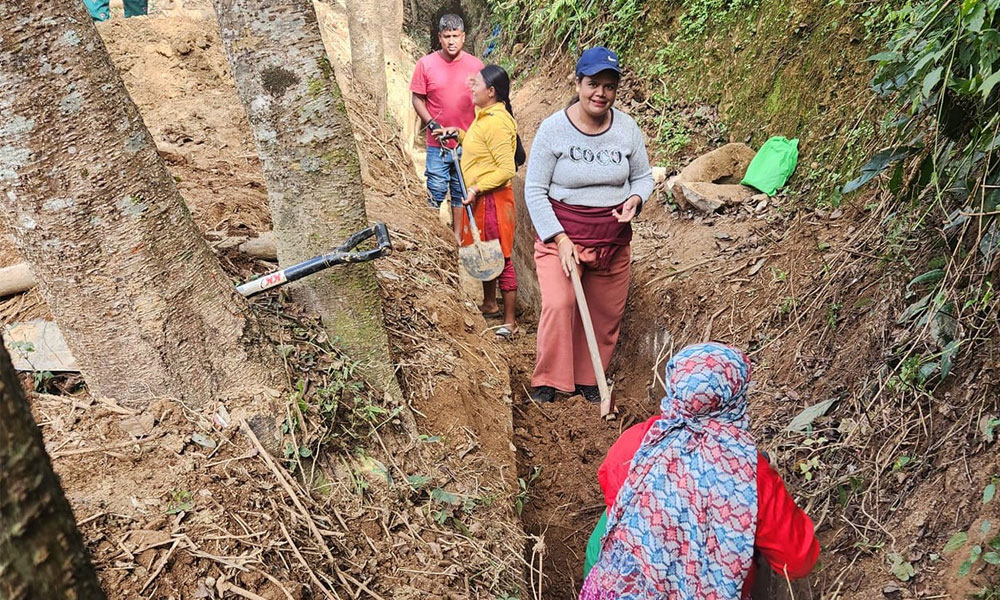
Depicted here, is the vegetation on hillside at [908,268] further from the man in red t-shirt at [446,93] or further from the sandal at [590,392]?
the man in red t-shirt at [446,93]

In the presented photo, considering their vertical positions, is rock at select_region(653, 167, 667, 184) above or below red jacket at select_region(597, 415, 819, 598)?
above

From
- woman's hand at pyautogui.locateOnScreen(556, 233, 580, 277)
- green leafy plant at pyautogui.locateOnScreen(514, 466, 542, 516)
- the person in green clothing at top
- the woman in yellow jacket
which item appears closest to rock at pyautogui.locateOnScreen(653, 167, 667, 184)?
the woman in yellow jacket

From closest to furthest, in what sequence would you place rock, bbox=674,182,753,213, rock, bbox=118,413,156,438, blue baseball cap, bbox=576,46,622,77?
rock, bbox=118,413,156,438
blue baseball cap, bbox=576,46,622,77
rock, bbox=674,182,753,213

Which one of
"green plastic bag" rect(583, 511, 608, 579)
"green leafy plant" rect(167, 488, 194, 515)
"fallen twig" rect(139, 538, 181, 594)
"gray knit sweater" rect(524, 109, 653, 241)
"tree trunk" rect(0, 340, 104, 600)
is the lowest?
"green plastic bag" rect(583, 511, 608, 579)

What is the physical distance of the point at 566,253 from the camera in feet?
13.4

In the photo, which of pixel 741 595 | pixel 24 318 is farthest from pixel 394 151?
pixel 741 595

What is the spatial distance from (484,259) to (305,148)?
8.44ft

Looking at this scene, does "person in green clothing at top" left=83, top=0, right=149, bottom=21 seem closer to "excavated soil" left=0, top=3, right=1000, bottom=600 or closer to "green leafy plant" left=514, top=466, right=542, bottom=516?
"excavated soil" left=0, top=3, right=1000, bottom=600

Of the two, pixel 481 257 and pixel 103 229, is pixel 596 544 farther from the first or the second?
pixel 481 257

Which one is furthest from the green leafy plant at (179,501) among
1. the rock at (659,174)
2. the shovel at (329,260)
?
the rock at (659,174)

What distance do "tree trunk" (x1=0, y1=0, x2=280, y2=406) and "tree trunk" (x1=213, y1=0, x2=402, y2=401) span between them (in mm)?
499

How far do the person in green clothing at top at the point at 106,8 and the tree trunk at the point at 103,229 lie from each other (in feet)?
20.8

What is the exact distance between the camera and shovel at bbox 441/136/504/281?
5.34 metres

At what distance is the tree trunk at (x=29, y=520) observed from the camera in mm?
751
